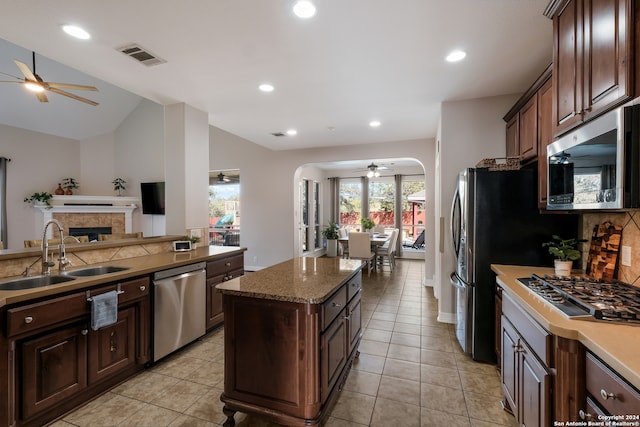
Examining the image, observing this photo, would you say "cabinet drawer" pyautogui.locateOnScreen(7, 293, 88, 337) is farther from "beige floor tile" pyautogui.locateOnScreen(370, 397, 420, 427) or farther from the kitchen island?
"beige floor tile" pyautogui.locateOnScreen(370, 397, 420, 427)

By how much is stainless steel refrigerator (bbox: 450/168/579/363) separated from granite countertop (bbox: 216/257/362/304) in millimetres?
1063

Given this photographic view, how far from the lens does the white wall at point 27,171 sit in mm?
A: 5559

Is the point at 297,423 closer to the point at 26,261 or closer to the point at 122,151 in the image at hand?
the point at 26,261

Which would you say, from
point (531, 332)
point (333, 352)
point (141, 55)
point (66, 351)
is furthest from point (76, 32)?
point (531, 332)

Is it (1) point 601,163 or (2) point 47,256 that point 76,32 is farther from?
(1) point 601,163

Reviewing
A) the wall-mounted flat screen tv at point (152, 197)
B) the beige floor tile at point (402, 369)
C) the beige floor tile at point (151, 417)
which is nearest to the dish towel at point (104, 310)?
the beige floor tile at point (151, 417)

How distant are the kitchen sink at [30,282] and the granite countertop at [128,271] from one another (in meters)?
0.05

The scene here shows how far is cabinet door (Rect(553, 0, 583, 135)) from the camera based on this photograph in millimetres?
1512

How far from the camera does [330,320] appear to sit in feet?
6.02

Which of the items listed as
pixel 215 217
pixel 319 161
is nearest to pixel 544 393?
pixel 319 161

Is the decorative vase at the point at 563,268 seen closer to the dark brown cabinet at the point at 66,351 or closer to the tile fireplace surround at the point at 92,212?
the dark brown cabinet at the point at 66,351

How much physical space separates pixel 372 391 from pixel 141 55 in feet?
11.1

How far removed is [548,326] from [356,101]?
9.85 ft

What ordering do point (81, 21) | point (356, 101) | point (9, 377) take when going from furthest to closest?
point (356, 101), point (81, 21), point (9, 377)
